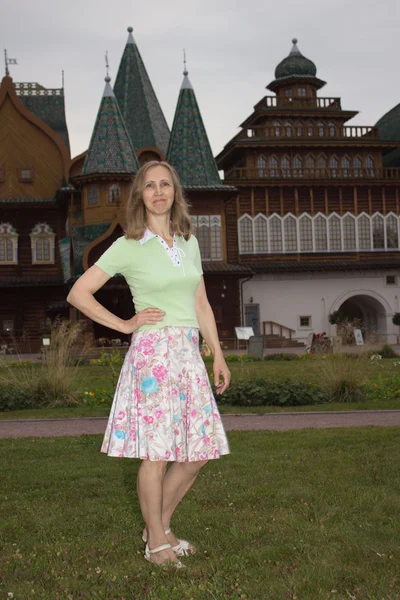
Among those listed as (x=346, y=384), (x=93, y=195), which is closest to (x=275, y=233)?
(x=93, y=195)

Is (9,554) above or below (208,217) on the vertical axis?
below

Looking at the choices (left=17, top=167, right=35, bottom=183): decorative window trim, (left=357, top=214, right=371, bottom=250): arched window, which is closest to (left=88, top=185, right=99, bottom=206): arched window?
(left=17, top=167, right=35, bottom=183): decorative window trim

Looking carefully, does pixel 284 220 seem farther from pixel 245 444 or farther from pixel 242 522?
pixel 242 522

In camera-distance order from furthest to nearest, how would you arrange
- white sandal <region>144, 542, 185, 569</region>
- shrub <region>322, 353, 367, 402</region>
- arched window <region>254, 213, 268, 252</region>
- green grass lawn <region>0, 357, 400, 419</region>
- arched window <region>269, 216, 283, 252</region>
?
1. arched window <region>269, 216, 283, 252</region>
2. arched window <region>254, 213, 268, 252</region>
3. shrub <region>322, 353, 367, 402</region>
4. green grass lawn <region>0, 357, 400, 419</region>
5. white sandal <region>144, 542, 185, 569</region>

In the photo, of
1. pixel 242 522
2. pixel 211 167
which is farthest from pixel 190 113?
pixel 242 522

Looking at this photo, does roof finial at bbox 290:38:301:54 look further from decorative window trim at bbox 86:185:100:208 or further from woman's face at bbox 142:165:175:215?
woman's face at bbox 142:165:175:215

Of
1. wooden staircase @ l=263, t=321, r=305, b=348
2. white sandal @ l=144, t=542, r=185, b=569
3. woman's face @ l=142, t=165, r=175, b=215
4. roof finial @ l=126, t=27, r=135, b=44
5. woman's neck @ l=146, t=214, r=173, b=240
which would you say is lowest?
white sandal @ l=144, t=542, r=185, b=569

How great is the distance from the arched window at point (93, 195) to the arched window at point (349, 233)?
1315cm

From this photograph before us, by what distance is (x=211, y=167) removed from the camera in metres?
36.9

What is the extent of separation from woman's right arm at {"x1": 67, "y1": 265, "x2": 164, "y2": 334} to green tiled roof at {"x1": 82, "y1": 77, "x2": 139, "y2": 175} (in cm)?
2981

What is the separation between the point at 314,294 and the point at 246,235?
4395 mm

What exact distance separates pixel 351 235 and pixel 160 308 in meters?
37.4

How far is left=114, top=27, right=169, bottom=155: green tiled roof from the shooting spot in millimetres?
38750

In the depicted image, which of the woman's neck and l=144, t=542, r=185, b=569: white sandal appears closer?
l=144, t=542, r=185, b=569: white sandal
